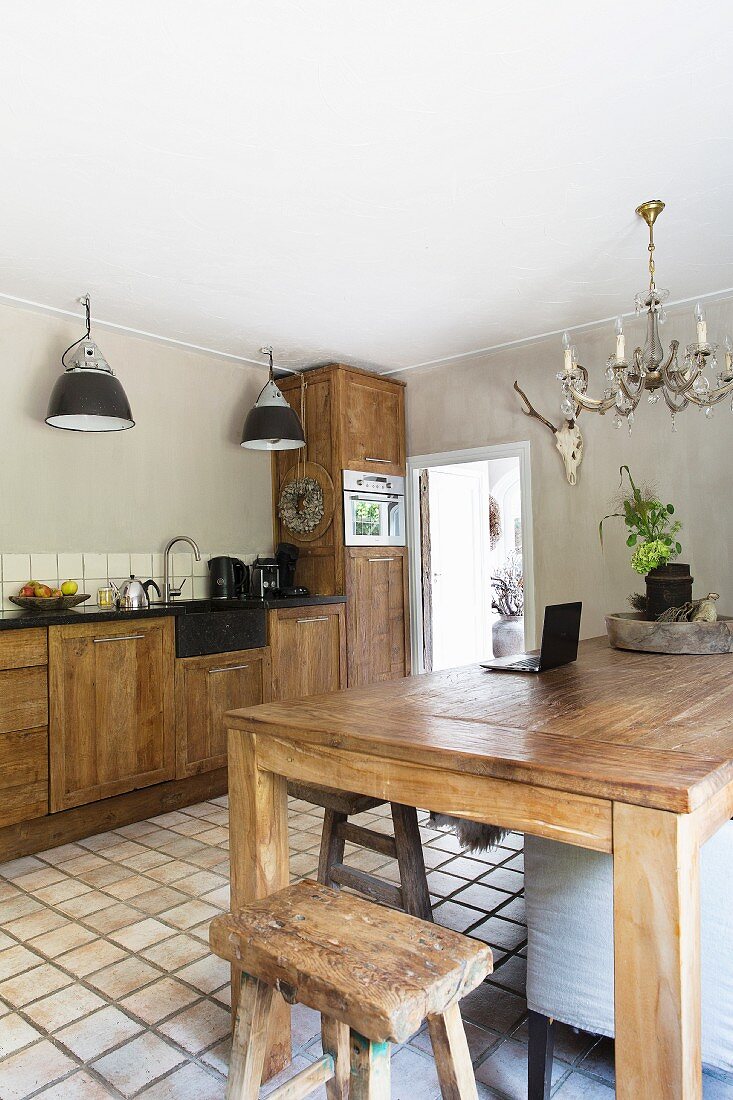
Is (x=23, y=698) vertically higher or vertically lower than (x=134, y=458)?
lower

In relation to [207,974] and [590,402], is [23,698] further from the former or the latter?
[590,402]

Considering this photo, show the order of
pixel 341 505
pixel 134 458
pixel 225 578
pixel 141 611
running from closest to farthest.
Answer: pixel 141 611
pixel 134 458
pixel 225 578
pixel 341 505

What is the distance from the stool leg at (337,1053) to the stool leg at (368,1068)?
0.70 feet

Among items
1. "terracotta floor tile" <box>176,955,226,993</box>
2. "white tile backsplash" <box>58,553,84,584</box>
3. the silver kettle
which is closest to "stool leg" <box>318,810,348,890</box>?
"terracotta floor tile" <box>176,955,226,993</box>

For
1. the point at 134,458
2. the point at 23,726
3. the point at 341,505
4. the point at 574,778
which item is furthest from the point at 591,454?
the point at 574,778

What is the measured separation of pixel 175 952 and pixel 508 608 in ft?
21.6

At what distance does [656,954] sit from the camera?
3.67 ft

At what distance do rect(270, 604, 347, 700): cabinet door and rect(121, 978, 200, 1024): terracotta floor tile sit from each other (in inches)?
80.1

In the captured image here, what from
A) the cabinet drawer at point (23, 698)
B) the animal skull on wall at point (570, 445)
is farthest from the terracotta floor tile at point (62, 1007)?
the animal skull on wall at point (570, 445)

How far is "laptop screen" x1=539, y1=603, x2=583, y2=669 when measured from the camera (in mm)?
2238

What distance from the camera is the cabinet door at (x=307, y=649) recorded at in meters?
4.25

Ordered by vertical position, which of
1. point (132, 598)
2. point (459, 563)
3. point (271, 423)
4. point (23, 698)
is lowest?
point (23, 698)

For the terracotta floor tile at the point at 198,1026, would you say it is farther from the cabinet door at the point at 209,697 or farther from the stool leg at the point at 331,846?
the cabinet door at the point at 209,697

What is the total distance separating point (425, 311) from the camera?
401 centimetres
